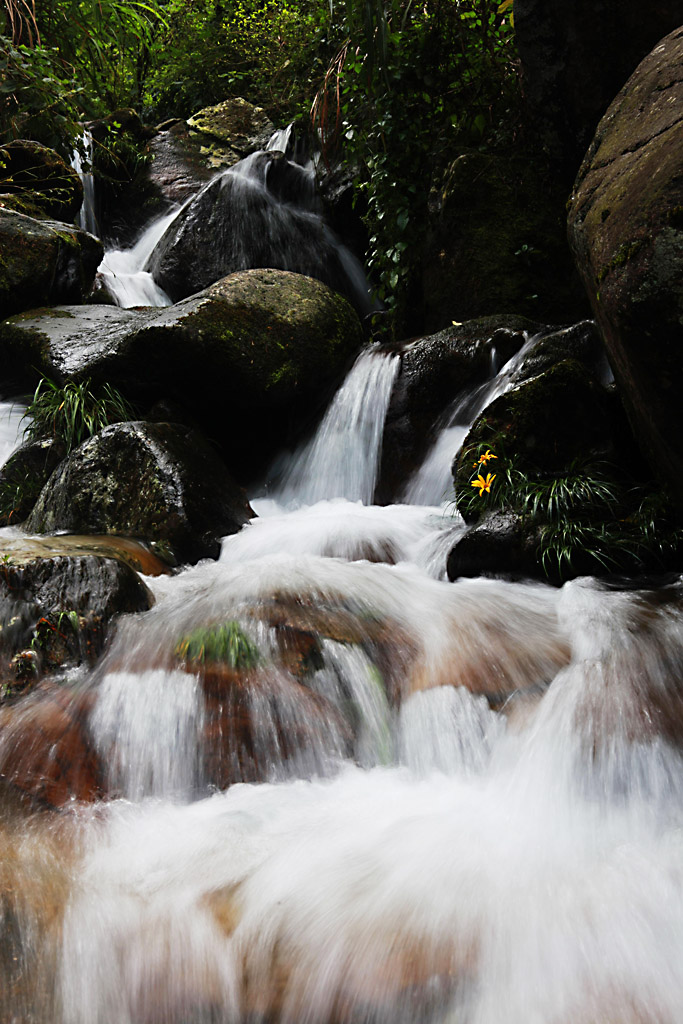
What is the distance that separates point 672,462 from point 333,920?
2.43 meters

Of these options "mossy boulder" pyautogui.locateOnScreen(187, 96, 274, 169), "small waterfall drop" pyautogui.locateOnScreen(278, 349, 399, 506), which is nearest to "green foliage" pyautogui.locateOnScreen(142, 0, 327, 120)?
"mossy boulder" pyautogui.locateOnScreen(187, 96, 274, 169)

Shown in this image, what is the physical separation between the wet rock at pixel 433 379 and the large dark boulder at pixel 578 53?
5.50 feet

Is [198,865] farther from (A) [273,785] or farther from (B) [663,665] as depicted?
(B) [663,665]

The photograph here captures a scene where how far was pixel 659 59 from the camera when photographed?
3.61 meters

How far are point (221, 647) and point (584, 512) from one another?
6.41 feet

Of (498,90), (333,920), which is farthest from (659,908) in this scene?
(498,90)

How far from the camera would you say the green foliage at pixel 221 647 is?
2.73 meters

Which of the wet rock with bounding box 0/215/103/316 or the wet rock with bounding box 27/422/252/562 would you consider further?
the wet rock with bounding box 0/215/103/316

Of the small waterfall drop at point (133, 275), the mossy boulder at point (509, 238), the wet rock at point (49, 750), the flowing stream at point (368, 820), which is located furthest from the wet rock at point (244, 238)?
the wet rock at point (49, 750)

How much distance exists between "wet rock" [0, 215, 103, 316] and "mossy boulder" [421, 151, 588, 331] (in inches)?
139

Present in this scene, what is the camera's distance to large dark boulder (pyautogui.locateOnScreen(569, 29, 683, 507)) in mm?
2750

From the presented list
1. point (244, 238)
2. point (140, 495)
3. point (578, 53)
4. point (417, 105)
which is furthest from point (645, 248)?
point (244, 238)

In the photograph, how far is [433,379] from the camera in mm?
5605

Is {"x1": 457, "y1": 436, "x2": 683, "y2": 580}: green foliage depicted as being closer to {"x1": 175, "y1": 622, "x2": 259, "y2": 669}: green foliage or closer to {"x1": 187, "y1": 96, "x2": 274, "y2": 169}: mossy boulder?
{"x1": 175, "y1": 622, "x2": 259, "y2": 669}: green foliage
